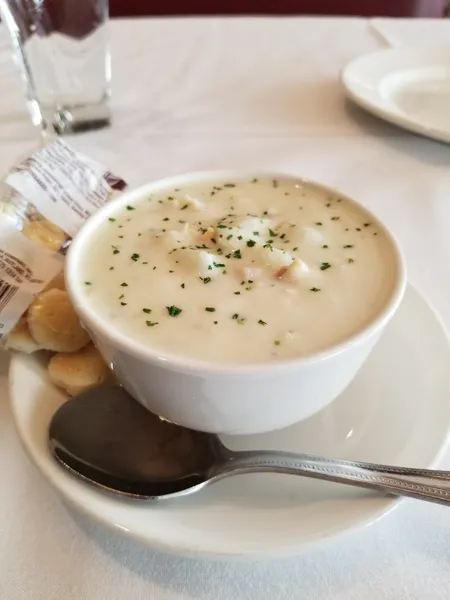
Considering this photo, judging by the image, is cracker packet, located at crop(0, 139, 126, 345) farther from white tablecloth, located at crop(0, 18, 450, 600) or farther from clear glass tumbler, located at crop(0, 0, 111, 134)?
clear glass tumbler, located at crop(0, 0, 111, 134)

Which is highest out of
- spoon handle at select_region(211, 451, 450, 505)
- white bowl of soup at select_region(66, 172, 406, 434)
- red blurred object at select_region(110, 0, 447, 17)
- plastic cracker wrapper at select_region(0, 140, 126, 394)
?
white bowl of soup at select_region(66, 172, 406, 434)

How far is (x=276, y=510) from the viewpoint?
2.09 feet

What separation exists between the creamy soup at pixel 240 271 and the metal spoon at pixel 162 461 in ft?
0.41

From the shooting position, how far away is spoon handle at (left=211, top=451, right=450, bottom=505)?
0.62 metres

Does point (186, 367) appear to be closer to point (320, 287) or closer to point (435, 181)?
point (320, 287)

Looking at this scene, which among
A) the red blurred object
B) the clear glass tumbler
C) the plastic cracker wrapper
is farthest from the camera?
the red blurred object

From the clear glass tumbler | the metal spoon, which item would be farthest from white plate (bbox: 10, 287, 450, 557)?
the clear glass tumbler

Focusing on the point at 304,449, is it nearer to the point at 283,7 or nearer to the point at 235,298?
the point at 235,298

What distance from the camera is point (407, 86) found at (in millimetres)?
1612

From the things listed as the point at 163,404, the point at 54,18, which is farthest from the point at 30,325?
the point at 54,18

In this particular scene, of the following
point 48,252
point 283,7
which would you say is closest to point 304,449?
point 48,252

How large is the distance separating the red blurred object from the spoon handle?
2.63m

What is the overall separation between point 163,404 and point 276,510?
0.16 meters

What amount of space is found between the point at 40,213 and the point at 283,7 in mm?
2350
